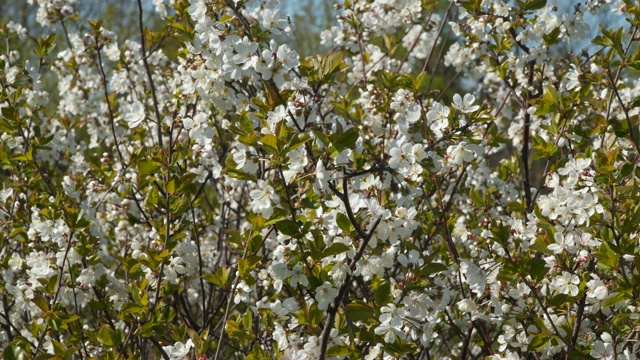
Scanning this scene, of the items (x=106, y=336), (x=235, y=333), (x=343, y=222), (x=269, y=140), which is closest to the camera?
(x=269, y=140)

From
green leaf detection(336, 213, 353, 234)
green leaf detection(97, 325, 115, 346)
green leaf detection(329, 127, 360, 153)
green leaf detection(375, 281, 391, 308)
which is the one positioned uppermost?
green leaf detection(329, 127, 360, 153)

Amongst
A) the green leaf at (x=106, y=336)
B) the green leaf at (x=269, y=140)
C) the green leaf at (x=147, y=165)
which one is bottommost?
the green leaf at (x=106, y=336)

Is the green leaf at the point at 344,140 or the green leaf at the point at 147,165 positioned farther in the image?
the green leaf at the point at 147,165

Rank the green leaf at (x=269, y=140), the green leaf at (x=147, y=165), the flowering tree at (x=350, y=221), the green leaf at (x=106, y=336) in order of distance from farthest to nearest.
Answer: the green leaf at (x=106, y=336) < the green leaf at (x=147, y=165) < the flowering tree at (x=350, y=221) < the green leaf at (x=269, y=140)

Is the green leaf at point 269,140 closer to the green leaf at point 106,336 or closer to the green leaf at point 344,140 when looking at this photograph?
the green leaf at point 344,140

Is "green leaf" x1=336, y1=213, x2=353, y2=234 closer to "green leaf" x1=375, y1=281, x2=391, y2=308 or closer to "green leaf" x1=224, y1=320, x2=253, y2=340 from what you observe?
"green leaf" x1=375, y1=281, x2=391, y2=308

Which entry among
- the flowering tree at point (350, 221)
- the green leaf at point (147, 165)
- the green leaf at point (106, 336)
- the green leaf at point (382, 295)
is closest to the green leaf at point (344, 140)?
the flowering tree at point (350, 221)

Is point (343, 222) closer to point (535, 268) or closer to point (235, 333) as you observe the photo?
point (235, 333)

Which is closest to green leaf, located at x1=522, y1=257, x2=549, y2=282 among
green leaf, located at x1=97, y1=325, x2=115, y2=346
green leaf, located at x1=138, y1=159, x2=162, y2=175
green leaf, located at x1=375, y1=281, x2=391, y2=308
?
green leaf, located at x1=375, y1=281, x2=391, y2=308

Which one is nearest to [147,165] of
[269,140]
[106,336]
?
[269,140]

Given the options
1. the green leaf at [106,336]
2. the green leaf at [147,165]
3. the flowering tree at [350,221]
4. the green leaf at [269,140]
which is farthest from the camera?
the green leaf at [106,336]

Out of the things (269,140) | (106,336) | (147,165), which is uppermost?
(147,165)

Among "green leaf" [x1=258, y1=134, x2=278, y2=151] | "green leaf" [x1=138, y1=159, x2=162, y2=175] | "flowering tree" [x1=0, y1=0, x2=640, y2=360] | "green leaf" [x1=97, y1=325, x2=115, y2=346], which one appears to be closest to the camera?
"green leaf" [x1=258, y1=134, x2=278, y2=151]

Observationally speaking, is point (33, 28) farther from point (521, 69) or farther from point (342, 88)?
→ point (521, 69)
